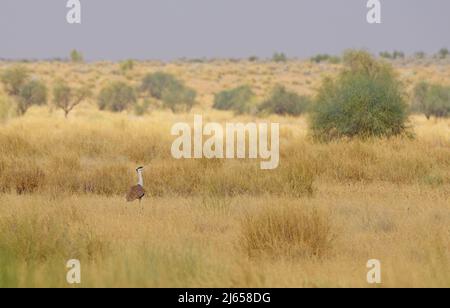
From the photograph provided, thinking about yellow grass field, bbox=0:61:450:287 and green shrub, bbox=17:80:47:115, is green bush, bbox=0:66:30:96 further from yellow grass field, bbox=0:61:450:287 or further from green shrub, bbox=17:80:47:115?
yellow grass field, bbox=0:61:450:287

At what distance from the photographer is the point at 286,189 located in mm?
14422

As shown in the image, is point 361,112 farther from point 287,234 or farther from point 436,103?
point 436,103

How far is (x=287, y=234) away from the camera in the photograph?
32.2ft

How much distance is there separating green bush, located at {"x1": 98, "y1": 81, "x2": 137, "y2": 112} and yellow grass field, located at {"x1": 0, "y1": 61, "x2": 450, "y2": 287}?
24.0 meters

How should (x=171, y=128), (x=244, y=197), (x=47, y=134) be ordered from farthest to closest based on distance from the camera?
(x=171, y=128), (x=47, y=134), (x=244, y=197)

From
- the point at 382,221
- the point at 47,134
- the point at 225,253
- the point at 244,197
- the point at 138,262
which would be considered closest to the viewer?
the point at 138,262

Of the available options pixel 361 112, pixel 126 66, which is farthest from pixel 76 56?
pixel 361 112

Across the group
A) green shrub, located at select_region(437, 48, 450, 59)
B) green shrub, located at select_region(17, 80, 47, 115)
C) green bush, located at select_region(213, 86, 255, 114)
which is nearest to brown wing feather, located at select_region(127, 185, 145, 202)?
green shrub, located at select_region(17, 80, 47, 115)

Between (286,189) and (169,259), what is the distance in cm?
617

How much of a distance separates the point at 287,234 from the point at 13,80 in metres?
36.8

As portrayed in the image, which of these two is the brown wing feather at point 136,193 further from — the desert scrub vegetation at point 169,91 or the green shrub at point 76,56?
the green shrub at point 76,56

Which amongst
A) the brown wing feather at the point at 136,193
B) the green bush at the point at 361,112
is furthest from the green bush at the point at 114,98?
the brown wing feather at the point at 136,193
